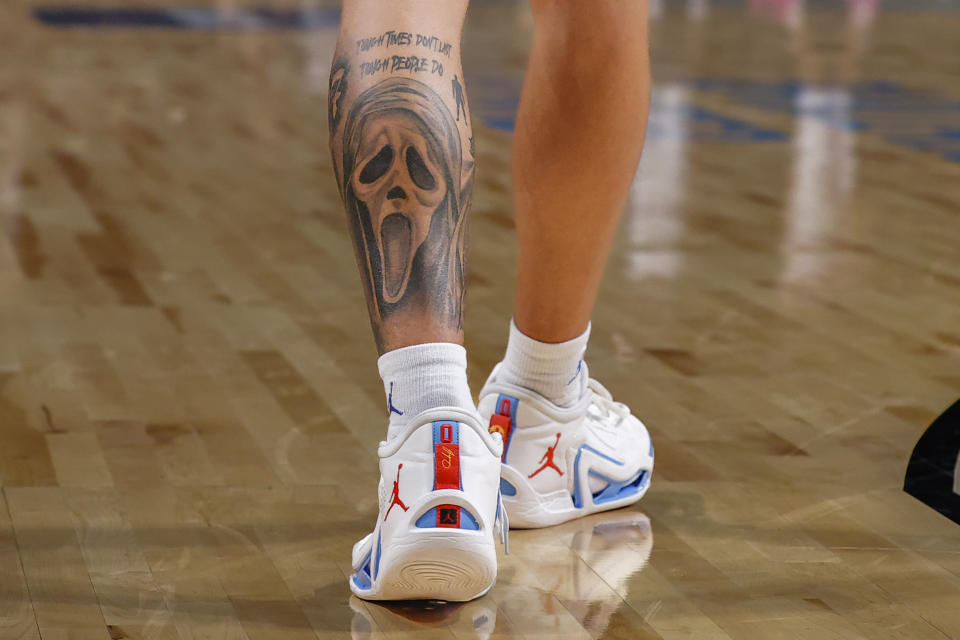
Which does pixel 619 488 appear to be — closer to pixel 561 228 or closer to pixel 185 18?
pixel 561 228

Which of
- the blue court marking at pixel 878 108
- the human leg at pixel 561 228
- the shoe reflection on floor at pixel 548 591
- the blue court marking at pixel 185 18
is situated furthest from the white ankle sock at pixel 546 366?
the blue court marking at pixel 185 18

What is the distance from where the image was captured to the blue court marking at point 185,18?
597 centimetres

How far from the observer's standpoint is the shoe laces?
1187 mm

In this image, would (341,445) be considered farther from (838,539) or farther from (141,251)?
(141,251)

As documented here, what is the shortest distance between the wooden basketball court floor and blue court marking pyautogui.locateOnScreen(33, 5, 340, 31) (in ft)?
8.22

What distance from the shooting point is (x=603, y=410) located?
1.21 m

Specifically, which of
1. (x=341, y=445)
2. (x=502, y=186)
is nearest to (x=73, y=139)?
(x=502, y=186)

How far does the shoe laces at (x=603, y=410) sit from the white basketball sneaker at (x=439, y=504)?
0.28 meters

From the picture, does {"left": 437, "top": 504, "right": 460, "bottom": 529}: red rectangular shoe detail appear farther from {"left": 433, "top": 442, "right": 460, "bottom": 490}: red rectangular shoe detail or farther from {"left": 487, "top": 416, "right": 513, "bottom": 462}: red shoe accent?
{"left": 487, "top": 416, "right": 513, "bottom": 462}: red shoe accent

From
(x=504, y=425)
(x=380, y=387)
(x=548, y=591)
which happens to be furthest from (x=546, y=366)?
(x=380, y=387)

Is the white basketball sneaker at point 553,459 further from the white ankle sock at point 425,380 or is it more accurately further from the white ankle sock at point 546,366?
the white ankle sock at point 425,380

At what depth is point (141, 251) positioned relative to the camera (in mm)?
2102

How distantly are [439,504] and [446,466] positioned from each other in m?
0.02

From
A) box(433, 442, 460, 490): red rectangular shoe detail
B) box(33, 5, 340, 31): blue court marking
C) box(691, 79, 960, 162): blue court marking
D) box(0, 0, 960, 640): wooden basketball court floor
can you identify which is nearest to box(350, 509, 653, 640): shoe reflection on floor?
box(0, 0, 960, 640): wooden basketball court floor
